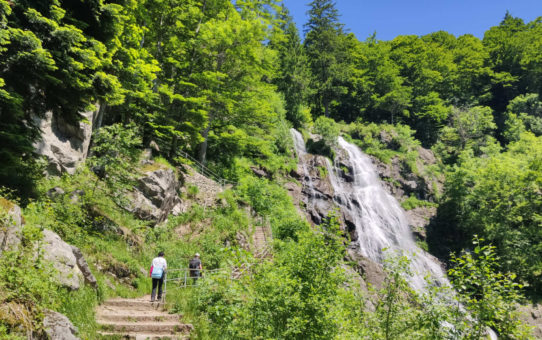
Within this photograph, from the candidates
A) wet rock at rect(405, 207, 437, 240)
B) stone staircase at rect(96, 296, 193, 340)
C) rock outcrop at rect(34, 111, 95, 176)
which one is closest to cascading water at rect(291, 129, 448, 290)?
wet rock at rect(405, 207, 437, 240)

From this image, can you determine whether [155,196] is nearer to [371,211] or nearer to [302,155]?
[302,155]

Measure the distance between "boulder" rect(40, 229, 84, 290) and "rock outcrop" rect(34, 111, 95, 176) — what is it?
4.17m

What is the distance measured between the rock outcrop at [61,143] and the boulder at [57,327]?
644cm

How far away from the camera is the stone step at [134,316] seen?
677cm

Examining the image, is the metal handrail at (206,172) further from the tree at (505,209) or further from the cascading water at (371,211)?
the tree at (505,209)

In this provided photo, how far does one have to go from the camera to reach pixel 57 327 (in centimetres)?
478

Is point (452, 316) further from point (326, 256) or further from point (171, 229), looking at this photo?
point (171, 229)

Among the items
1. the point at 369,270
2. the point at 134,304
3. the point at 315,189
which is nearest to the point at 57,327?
the point at 134,304

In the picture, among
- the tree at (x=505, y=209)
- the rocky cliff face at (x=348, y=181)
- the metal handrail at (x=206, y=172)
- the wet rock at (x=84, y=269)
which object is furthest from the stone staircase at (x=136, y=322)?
the tree at (x=505, y=209)

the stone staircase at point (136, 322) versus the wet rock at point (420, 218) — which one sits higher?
the wet rock at point (420, 218)

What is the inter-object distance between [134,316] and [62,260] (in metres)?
1.99

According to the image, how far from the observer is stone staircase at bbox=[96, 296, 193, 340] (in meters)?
6.28

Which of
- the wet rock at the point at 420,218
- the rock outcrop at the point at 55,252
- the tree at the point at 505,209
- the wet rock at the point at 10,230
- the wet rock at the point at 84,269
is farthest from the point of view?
the wet rock at the point at 420,218

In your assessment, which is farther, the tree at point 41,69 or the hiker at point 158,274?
the hiker at point 158,274
